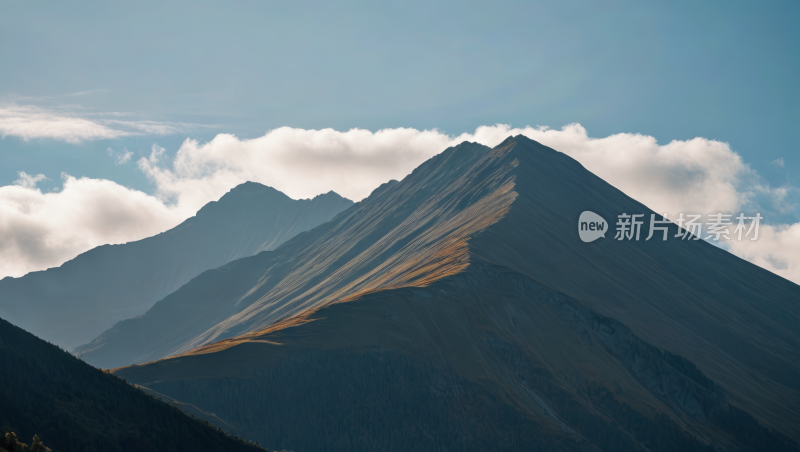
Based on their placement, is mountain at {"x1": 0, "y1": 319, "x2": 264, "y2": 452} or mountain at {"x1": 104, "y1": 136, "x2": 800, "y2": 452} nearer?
mountain at {"x1": 0, "y1": 319, "x2": 264, "y2": 452}

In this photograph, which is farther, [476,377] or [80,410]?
[476,377]

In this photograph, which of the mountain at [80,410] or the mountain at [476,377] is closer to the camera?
the mountain at [80,410]

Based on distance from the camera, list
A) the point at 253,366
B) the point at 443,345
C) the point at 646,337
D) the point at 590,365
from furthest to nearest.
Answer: the point at 646,337 → the point at 590,365 → the point at 443,345 → the point at 253,366

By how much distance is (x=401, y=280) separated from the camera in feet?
608

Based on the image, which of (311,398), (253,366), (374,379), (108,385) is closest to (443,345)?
(374,379)

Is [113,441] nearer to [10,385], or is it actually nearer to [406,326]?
[10,385]

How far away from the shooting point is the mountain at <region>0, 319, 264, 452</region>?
64.4 m

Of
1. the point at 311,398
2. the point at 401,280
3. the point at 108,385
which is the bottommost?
the point at 311,398

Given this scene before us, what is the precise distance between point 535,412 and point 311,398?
4843 cm

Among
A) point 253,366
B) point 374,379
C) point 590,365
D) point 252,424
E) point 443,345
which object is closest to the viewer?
point 252,424

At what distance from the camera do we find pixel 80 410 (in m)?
69.6

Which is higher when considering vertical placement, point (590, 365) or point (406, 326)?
point (406, 326)

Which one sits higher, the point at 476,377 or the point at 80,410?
the point at 80,410

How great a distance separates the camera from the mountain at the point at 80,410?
64375 mm
